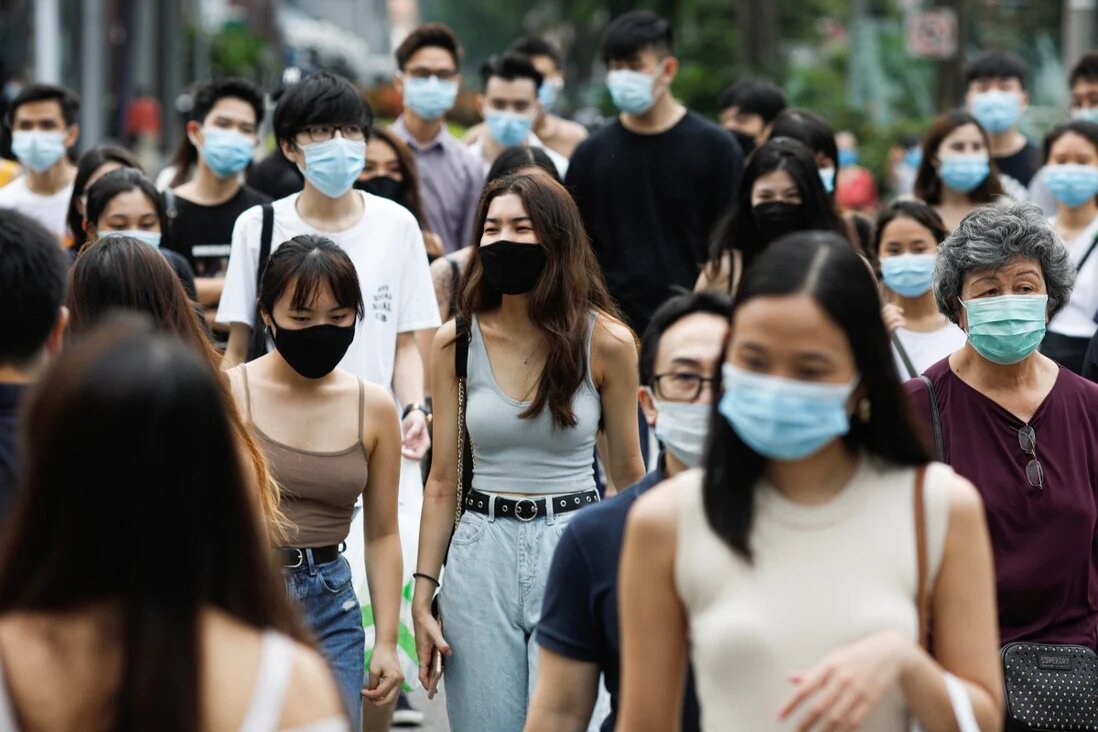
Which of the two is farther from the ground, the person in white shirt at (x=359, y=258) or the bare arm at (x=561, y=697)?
the person in white shirt at (x=359, y=258)

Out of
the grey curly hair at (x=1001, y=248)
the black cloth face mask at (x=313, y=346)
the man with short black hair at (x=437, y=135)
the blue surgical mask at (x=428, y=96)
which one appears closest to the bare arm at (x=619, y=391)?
the black cloth face mask at (x=313, y=346)

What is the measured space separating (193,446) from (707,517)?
0.97 metres

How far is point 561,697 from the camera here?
3.81 metres

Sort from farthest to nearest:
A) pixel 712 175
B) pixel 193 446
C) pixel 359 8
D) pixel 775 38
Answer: pixel 359 8
pixel 775 38
pixel 712 175
pixel 193 446

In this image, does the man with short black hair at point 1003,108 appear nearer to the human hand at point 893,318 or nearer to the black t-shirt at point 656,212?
the black t-shirt at point 656,212

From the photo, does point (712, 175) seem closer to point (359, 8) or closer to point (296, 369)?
point (296, 369)

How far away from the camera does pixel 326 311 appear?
17.4 ft

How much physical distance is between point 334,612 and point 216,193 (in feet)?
12.3

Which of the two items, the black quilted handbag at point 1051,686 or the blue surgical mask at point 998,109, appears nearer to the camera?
the black quilted handbag at point 1051,686

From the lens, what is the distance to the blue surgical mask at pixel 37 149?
31.9ft

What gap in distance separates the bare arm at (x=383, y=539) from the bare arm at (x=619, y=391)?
600 mm

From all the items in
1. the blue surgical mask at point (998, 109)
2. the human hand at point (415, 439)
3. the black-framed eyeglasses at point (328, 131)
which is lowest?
the human hand at point (415, 439)

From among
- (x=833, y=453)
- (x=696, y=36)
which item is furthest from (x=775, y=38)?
(x=833, y=453)

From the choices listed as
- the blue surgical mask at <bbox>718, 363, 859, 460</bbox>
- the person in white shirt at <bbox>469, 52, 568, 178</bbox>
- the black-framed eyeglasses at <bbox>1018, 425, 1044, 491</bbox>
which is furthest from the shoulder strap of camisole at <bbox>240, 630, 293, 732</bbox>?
the person in white shirt at <bbox>469, 52, 568, 178</bbox>
